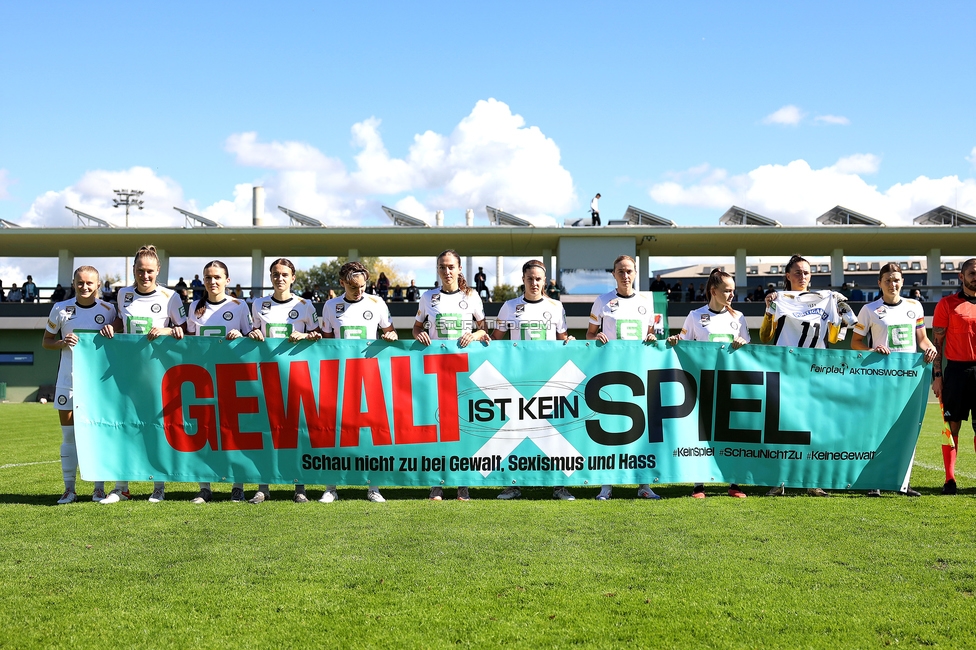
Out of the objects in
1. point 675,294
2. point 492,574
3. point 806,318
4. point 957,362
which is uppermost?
point 675,294

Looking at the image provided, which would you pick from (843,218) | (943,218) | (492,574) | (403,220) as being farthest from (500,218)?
(492,574)

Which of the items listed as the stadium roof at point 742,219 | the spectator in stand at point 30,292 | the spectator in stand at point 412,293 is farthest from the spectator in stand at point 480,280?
the spectator in stand at point 30,292

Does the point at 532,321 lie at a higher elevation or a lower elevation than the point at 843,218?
lower

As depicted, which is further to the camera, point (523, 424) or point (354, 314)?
point (354, 314)

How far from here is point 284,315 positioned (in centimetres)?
703

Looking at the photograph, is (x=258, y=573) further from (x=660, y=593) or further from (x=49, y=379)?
(x=49, y=379)

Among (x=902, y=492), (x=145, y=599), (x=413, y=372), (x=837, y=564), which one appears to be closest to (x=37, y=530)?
(x=145, y=599)

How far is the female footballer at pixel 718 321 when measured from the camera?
23.1ft

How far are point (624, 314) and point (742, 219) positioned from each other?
30.6 meters

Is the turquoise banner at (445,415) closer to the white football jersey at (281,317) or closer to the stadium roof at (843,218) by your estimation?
the white football jersey at (281,317)

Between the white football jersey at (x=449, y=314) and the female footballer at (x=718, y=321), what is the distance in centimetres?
180

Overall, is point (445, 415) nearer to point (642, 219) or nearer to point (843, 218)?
point (642, 219)

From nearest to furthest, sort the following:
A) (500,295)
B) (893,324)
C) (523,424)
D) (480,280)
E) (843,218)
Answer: (523,424) < (893,324) < (480,280) < (843,218) < (500,295)

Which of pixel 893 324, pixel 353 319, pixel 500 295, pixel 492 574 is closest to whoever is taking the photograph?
pixel 492 574
